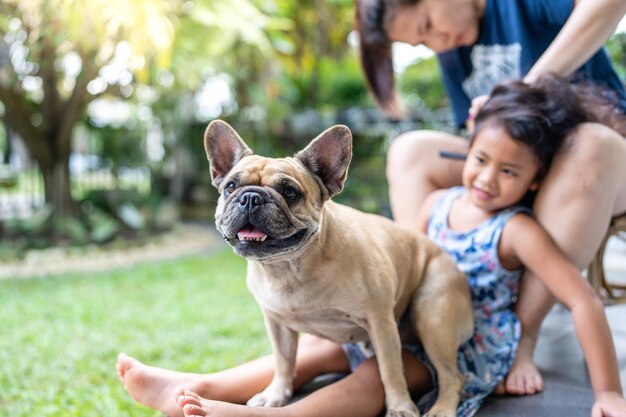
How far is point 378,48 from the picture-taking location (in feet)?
8.25

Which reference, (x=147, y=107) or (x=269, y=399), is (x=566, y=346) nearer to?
(x=269, y=399)

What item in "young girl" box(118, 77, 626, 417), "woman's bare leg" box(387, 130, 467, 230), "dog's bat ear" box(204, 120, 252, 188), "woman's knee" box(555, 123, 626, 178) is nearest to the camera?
"dog's bat ear" box(204, 120, 252, 188)

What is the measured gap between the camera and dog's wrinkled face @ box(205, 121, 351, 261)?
1.35 m

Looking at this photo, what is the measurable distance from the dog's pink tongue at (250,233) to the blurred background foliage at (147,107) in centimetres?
290

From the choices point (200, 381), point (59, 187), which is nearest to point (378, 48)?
point (200, 381)

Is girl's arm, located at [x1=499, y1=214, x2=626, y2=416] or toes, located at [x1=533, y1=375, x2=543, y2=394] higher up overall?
girl's arm, located at [x1=499, y1=214, x2=626, y2=416]

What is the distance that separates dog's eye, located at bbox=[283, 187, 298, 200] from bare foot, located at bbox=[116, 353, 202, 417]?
0.64 meters

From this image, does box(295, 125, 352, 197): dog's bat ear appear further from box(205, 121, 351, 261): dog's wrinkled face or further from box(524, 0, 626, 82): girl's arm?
box(524, 0, 626, 82): girl's arm

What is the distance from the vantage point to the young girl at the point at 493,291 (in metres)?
1.65

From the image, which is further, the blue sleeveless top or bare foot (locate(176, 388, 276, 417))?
the blue sleeveless top

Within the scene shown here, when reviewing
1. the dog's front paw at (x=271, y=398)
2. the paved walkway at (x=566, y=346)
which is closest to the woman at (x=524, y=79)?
the paved walkway at (x=566, y=346)

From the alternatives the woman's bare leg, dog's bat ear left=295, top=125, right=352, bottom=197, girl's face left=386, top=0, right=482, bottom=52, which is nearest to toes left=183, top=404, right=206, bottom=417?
dog's bat ear left=295, top=125, right=352, bottom=197

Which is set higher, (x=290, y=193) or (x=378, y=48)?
(x=378, y=48)

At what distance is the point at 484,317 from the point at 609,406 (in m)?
0.47
